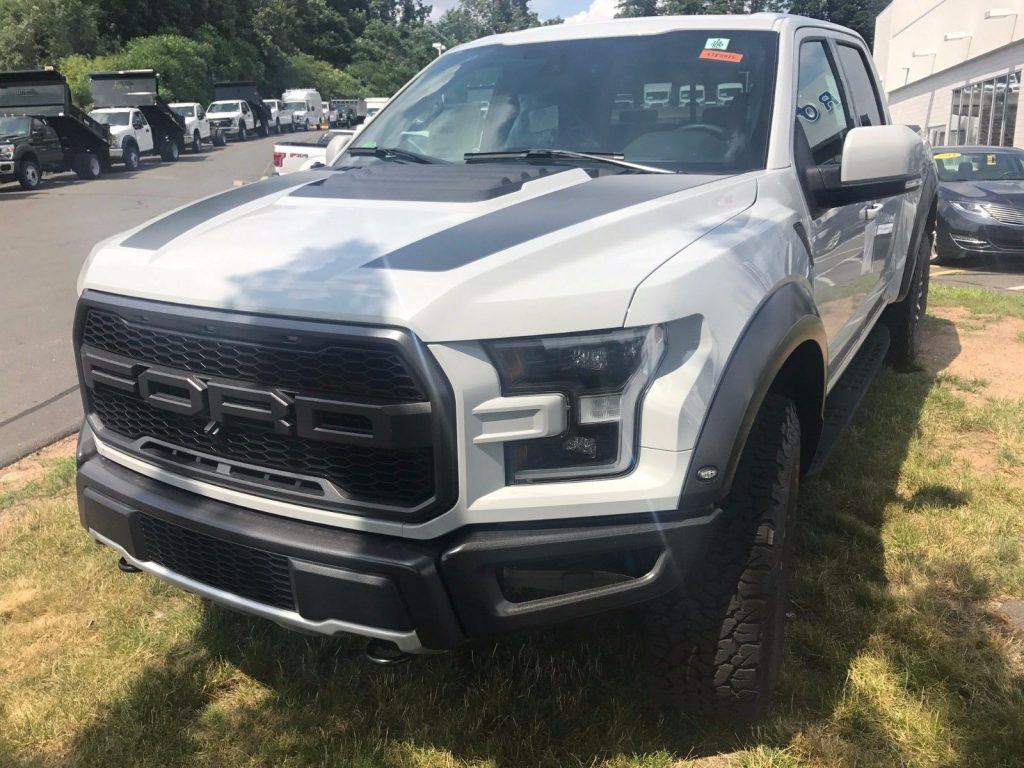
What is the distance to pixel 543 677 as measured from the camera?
111 inches

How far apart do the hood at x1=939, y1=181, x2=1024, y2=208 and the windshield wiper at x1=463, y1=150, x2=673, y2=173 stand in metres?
10.8

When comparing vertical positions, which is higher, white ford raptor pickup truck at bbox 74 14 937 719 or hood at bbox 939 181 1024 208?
white ford raptor pickup truck at bbox 74 14 937 719

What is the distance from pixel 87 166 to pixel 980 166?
2038cm

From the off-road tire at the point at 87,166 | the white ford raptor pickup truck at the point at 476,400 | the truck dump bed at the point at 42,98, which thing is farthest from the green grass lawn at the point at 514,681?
the off-road tire at the point at 87,166

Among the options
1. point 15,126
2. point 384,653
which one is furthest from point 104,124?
point 384,653

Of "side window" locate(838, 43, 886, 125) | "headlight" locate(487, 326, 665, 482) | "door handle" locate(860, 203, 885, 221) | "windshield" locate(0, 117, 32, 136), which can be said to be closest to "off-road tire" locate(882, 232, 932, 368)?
"side window" locate(838, 43, 886, 125)

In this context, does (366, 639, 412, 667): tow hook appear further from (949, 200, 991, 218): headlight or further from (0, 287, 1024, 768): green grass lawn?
(949, 200, 991, 218): headlight

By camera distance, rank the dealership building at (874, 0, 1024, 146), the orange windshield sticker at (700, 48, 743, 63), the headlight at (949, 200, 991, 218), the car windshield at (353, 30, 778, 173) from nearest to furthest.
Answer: the car windshield at (353, 30, 778, 173)
the orange windshield sticker at (700, 48, 743, 63)
the headlight at (949, 200, 991, 218)
the dealership building at (874, 0, 1024, 146)

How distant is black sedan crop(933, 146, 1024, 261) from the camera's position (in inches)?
464

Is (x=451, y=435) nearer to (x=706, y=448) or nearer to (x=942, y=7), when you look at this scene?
(x=706, y=448)

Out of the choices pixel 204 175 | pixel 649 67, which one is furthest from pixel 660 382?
pixel 204 175

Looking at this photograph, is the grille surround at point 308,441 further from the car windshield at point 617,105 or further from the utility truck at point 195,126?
the utility truck at point 195,126

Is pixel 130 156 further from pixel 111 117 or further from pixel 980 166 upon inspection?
pixel 980 166

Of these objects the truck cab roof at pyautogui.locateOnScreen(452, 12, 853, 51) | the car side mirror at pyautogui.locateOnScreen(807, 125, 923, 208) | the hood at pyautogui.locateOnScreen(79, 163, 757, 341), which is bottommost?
the hood at pyautogui.locateOnScreen(79, 163, 757, 341)
